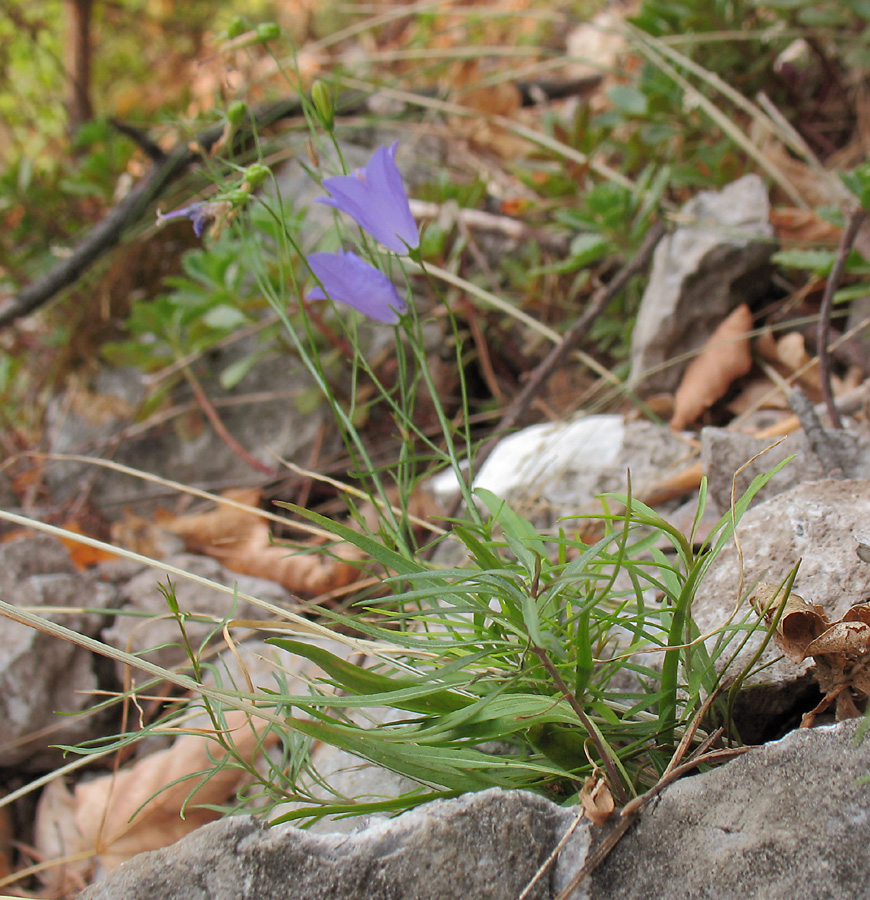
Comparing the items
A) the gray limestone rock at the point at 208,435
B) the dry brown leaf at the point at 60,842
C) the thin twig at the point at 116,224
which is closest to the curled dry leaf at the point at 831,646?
the dry brown leaf at the point at 60,842

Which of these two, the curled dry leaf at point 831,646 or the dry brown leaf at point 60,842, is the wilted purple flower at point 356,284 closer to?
the curled dry leaf at point 831,646

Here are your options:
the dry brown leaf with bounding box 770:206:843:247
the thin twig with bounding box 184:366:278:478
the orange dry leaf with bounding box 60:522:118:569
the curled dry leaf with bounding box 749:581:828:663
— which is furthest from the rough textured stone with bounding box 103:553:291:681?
the dry brown leaf with bounding box 770:206:843:247

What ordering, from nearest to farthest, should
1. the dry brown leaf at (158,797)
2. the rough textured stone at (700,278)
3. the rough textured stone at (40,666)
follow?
Answer: the dry brown leaf at (158,797) < the rough textured stone at (40,666) < the rough textured stone at (700,278)

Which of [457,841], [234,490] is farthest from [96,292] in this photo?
[457,841]

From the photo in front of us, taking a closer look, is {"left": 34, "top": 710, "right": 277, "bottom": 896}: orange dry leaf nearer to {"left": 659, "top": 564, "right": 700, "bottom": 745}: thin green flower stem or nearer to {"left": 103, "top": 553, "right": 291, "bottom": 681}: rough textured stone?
{"left": 103, "top": 553, "right": 291, "bottom": 681}: rough textured stone

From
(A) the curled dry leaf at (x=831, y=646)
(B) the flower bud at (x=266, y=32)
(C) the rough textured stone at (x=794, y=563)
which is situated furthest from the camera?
(B) the flower bud at (x=266, y=32)

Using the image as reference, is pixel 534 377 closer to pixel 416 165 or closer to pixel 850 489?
pixel 850 489
